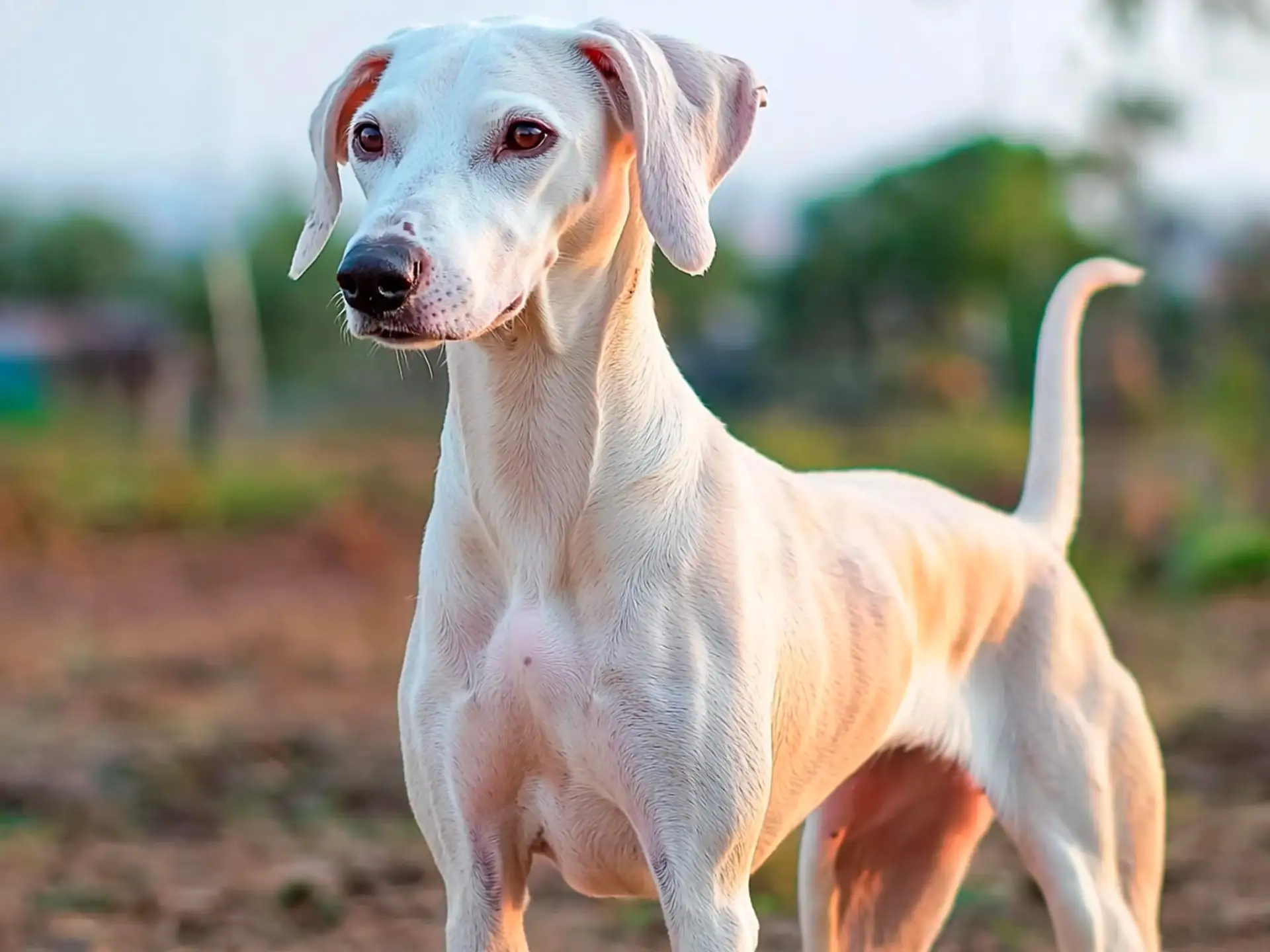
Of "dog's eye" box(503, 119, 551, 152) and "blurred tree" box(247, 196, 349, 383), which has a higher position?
"dog's eye" box(503, 119, 551, 152)

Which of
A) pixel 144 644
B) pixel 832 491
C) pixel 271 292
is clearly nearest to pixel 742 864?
pixel 832 491

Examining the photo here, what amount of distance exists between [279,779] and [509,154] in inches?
193

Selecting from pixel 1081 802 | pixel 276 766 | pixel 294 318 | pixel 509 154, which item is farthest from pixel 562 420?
pixel 294 318

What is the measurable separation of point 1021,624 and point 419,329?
72.5 inches

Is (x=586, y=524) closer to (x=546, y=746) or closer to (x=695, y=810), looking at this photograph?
(x=546, y=746)

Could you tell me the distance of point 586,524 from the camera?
10.4ft

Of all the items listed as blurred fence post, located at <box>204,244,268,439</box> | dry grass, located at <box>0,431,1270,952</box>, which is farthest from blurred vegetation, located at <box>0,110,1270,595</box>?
Answer: dry grass, located at <box>0,431,1270,952</box>

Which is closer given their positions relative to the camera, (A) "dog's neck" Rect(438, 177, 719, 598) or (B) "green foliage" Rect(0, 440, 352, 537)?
(A) "dog's neck" Rect(438, 177, 719, 598)

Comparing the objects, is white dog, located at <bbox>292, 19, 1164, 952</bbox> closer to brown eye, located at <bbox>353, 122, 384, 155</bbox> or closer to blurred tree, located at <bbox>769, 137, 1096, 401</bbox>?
brown eye, located at <bbox>353, 122, 384, 155</bbox>

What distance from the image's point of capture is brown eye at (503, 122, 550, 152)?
2.90 meters

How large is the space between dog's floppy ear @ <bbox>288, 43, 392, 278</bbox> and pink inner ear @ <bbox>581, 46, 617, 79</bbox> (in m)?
0.35

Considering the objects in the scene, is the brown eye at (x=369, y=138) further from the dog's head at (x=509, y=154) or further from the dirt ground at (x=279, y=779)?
the dirt ground at (x=279, y=779)

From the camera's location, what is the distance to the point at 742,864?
3119mm

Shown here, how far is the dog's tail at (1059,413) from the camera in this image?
4.41 m
